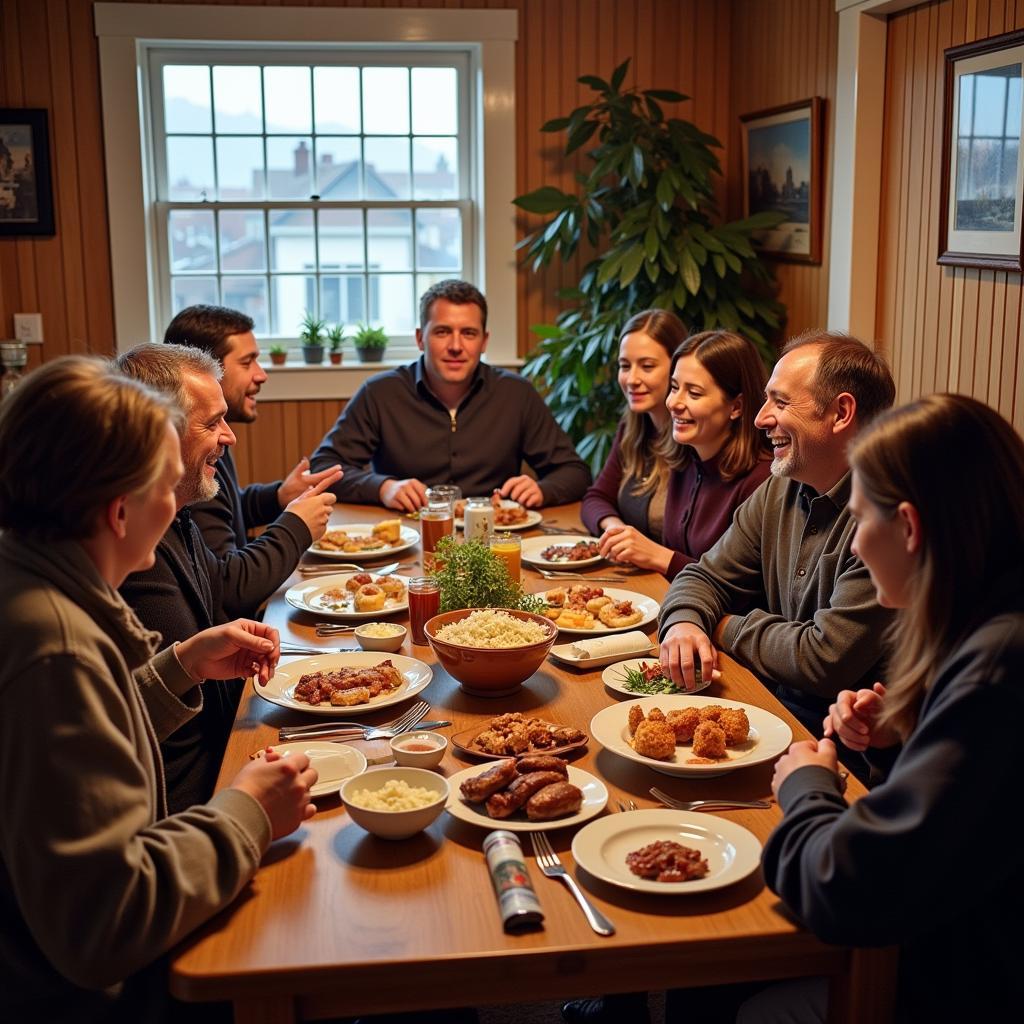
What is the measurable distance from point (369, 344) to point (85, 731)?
4126mm

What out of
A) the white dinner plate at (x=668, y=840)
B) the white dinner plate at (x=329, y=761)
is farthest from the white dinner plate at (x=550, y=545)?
the white dinner plate at (x=668, y=840)

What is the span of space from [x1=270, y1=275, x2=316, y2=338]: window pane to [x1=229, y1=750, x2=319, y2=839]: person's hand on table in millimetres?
4047

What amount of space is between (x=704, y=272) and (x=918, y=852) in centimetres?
372

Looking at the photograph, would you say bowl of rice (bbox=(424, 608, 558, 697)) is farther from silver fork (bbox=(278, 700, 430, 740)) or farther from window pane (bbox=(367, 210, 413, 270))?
window pane (bbox=(367, 210, 413, 270))

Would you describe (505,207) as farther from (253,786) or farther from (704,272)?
(253,786)

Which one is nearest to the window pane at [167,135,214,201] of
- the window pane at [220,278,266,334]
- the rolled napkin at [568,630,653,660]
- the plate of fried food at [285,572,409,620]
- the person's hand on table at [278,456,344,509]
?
the window pane at [220,278,266,334]

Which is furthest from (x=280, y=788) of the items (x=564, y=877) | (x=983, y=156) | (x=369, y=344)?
(x=369, y=344)

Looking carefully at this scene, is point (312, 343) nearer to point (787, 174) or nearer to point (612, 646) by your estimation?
point (787, 174)

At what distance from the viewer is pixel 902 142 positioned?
3881 millimetres

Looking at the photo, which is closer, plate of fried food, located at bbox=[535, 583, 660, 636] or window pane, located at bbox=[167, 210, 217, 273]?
plate of fried food, located at bbox=[535, 583, 660, 636]

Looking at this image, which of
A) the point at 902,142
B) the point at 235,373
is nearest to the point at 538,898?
the point at 235,373

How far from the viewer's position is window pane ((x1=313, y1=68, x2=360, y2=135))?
5145 millimetres

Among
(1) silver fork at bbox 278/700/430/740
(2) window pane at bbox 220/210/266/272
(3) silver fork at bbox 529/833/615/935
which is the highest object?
(2) window pane at bbox 220/210/266/272

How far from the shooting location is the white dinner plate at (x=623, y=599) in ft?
7.72
